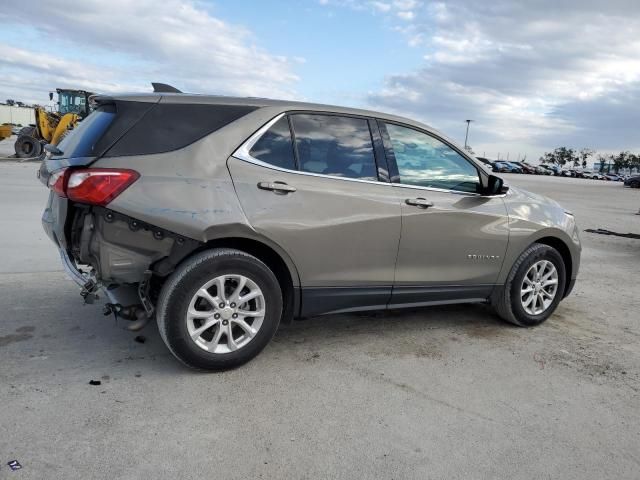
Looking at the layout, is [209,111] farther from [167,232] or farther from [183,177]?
[167,232]

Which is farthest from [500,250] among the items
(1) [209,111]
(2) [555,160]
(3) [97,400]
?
(2) [555,160]

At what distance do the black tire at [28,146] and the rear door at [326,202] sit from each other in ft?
71.6

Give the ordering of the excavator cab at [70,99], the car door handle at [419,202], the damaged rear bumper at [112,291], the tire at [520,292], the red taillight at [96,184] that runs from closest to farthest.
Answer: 1. the red taillight at [96,184]
2. the damaged rear bumper at [112,291]
3. the car door handle at [419,202]
4. the tire at [520,292]
5. the excavator cab at [70,99]

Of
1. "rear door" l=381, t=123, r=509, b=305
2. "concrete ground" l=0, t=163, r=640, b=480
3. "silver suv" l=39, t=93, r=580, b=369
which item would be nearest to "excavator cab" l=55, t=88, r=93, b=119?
"concrete ground" l=0, t=163, r=640, b=480

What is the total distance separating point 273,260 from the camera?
376 cm

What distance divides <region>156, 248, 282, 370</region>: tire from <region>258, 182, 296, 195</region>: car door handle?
18.2 inches

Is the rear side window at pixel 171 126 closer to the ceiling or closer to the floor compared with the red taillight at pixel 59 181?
closer to the ceiling

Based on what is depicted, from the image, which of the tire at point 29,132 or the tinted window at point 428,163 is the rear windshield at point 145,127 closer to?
the tinted window at point 428,163

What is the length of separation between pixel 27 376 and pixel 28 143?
2212cm

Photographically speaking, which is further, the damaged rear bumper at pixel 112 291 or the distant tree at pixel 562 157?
the distant tree at pixel 562 157

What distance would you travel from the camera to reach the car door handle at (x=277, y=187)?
3.56 meters

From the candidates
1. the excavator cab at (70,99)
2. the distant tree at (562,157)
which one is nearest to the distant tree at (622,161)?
the distant tree at (562,157)

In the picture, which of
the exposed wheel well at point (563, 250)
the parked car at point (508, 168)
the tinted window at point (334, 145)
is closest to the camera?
the tinted window at point (334, 145)

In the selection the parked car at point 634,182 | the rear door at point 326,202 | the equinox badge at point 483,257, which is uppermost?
the parked car at point 634,182
